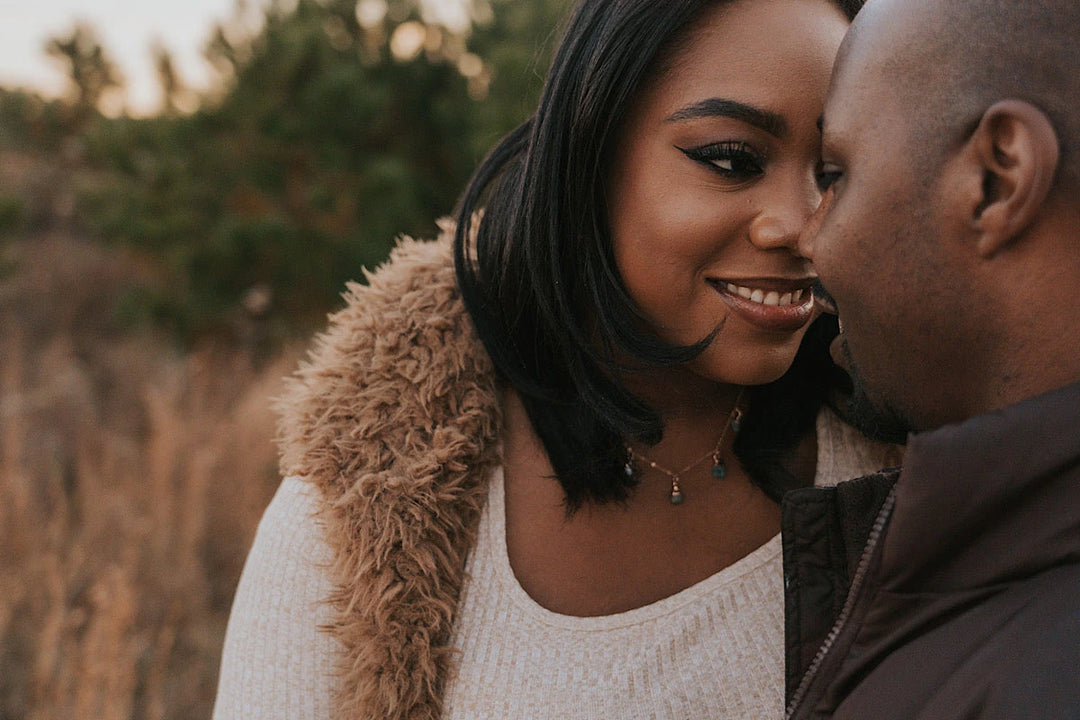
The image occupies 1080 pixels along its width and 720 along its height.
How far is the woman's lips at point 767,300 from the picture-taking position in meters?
1.76

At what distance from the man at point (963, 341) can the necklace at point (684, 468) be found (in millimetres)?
658

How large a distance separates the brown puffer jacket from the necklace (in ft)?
2.39

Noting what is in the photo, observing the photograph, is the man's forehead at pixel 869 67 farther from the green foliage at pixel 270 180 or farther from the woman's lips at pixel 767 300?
the green foliage at pixel 270 180

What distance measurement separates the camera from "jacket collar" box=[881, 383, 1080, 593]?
1.06 m

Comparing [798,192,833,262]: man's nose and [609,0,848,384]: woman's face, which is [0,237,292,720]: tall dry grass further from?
[798,192,833,262]: man's nose

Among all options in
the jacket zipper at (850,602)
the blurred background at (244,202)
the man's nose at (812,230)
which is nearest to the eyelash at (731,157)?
the man's nose at (812,230)

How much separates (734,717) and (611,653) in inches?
9.8

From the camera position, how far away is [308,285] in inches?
318

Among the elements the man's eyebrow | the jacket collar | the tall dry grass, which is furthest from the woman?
the tall dry grass

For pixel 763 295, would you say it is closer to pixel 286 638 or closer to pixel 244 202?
pixel 286 638

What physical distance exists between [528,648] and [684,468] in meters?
0.52

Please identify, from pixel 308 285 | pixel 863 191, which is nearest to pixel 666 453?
pixel 863 191

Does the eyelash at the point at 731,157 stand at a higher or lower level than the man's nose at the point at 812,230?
higher

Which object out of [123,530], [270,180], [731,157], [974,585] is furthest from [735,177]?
[270,180]
